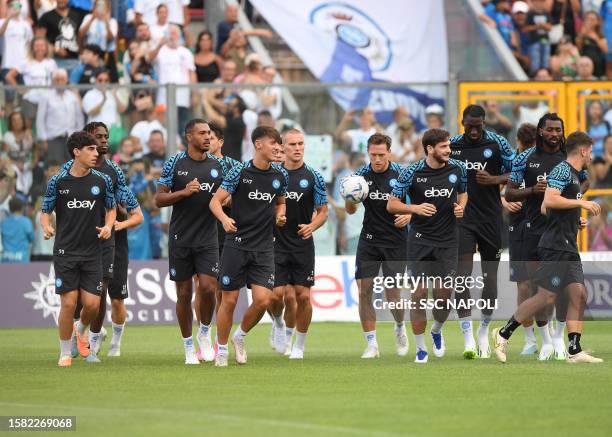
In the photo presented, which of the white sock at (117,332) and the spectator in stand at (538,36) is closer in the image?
the white sock at (117,332)

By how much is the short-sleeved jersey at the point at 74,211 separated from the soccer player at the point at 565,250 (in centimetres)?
434

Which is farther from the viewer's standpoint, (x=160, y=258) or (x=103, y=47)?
(x=103, y=47)

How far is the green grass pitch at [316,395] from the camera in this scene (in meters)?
9.64

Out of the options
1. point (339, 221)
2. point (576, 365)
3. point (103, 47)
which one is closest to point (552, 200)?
point (576, 365)

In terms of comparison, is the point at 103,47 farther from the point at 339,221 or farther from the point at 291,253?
the point at 291,253

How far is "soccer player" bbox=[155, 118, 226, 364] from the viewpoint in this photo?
14.6m

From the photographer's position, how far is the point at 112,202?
1462 centimetres

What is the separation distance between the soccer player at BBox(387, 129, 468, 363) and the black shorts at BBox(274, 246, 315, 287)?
1329 mm

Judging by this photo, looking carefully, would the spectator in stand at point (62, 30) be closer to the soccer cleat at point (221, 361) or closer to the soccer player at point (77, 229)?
the soccer player at point (77, 229)

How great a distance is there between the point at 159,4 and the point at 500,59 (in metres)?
6.37

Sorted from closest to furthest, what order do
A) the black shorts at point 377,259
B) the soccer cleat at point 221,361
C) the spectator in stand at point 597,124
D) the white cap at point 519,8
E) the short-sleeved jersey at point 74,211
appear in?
the soccer cleat at point 221,361 → the short-sleeved jersey at point 74,211 → the black shorts at point 377,259 → the spectator in stand at point 597,124 → the white cap at point 519,8

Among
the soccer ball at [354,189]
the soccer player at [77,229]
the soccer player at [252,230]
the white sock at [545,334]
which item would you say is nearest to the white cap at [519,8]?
the soccer ball at [354,189]

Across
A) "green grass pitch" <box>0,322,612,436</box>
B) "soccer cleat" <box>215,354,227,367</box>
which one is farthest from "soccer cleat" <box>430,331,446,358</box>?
"soccer cleat" <box>215,354,227,367</box>

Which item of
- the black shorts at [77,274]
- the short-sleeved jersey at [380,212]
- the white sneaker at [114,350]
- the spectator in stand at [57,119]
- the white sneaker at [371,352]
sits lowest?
the white sneaker at [114,350]
